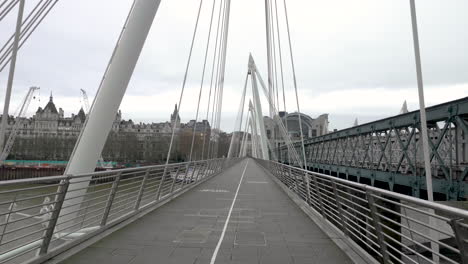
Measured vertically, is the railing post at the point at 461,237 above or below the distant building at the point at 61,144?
below

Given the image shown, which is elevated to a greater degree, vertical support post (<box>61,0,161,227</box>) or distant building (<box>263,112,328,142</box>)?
distant building (<box>263,112,328,142</box>)

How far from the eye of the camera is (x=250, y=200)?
12.4 meters

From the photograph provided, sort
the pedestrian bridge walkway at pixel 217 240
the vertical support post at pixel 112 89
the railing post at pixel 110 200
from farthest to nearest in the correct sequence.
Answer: the vertical support post at pixel 112 89 < the railing post at pixel 110 200 < the pedestrian bridge walkway at pixel 217 240

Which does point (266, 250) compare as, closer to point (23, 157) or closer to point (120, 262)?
point (120, 262)

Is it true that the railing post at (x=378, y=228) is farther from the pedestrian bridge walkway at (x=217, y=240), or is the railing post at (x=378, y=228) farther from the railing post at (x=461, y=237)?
the railing post at (x=461, y=237)

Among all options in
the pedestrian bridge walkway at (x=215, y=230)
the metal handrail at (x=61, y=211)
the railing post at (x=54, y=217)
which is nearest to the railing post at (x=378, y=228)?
the pedestrian bridge walkway at (x=215, y=230)

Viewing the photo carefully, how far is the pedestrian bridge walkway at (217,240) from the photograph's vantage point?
5.22 metres

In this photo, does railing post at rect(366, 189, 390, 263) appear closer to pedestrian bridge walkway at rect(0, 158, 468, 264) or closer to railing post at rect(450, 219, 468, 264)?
pedestrian bridge walkway at rect(0, 158, 468, 264)

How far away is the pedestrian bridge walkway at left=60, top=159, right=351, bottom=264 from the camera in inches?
205

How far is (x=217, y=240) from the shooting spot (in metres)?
6.33

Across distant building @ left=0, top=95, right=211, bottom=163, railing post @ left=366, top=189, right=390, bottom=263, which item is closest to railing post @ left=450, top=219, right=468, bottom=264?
railing post @ left=366, top=189, right=390, bottom=263

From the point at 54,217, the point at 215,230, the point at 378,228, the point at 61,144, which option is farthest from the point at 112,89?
the point at 61,144

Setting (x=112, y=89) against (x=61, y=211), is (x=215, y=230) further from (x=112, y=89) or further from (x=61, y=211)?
(x=112, y=89)

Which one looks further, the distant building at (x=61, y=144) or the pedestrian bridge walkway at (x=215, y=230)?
the distant building at (x=61, y=144)
